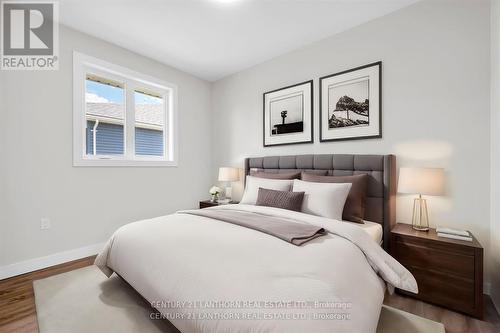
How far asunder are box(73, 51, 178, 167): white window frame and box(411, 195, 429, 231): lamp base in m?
3.25

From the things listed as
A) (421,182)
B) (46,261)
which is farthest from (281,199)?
(46,261)

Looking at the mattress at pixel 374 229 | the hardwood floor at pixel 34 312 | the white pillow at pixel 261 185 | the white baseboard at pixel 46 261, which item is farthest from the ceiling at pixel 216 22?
the hardwood floor at pixel 34 312

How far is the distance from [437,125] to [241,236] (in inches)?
82.9

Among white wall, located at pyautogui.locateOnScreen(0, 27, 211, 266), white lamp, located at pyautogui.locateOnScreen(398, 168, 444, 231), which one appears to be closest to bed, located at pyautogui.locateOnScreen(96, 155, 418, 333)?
white lamp, located at pyautogui.locateOnScreen(398, 168, 444, 231)

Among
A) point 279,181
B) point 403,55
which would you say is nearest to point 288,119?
point 279,181

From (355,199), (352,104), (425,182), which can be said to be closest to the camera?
(425,182)

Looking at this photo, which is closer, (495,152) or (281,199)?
(495,152)

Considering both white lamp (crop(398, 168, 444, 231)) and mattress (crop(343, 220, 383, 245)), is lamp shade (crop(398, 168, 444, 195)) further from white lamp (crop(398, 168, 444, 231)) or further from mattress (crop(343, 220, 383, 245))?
mattress (crop(343, 220, 383, 245))

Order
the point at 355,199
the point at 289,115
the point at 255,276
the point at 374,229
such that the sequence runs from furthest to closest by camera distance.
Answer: the point at 289,115, the point at 355,199, the point at 374,229, the point at 255,276

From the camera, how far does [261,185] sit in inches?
109

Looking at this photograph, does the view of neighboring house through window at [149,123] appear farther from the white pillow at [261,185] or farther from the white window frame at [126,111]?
the white pillow at [261,185]

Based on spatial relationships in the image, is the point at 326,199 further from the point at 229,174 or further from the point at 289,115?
the point at 229,174

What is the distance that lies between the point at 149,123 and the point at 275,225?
2784mm
